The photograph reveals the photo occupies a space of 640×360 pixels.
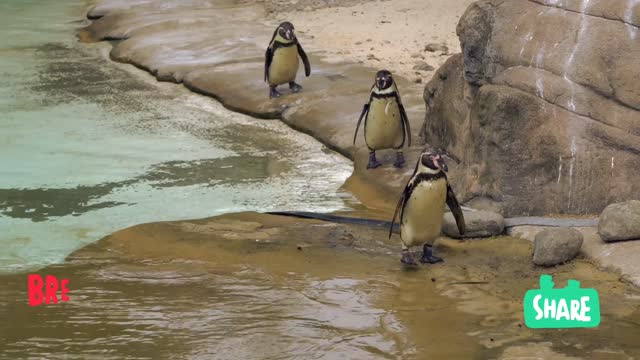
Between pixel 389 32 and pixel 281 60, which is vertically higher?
pixel 281 60

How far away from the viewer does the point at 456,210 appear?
6.04 metres

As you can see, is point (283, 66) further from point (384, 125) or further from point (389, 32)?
point (389, 32)

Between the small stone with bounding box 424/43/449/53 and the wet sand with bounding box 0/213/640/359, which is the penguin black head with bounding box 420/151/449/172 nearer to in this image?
the wet sand with bounding box 0/213/640/359

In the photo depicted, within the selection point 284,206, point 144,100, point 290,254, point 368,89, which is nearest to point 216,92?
point 144,100

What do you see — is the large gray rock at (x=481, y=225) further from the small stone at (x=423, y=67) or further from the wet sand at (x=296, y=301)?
the small stone at (x=423, y=67)

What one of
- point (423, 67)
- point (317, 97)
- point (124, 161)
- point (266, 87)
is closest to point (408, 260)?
point (124, 161)

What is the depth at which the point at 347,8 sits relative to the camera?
15156 millimetres

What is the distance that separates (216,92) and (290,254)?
15.4 ft

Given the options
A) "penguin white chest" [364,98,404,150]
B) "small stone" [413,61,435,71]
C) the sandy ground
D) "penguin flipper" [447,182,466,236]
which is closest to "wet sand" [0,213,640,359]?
"penguin flipper" [447,182,466,236]

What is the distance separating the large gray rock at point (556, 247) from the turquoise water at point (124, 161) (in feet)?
5.75

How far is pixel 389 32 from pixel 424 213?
7.47m

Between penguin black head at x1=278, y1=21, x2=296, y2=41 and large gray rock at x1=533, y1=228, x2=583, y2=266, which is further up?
penguin black head at x1=278, y1=21, x2=296, y2=41

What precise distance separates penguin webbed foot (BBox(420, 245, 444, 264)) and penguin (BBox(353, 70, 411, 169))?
1.90 metres

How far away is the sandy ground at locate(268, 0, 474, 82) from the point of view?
11.5m
